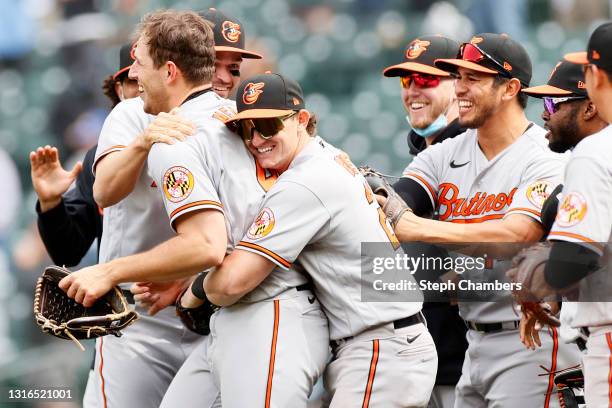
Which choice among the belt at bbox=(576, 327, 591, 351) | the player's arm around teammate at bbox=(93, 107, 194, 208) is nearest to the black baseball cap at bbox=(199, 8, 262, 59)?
the player's arm around teammate at bbox=(93, 107, 194, 208)

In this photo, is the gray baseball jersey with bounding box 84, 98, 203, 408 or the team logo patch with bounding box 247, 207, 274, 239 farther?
the gray baseball jersey with bounding box 84, 98, 203, 408

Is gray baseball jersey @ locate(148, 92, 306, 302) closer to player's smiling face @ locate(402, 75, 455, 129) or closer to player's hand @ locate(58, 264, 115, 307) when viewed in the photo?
player's hand @ locate(58, 264, 115, 307)

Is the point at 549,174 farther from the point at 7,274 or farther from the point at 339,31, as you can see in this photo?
the point at 7,274

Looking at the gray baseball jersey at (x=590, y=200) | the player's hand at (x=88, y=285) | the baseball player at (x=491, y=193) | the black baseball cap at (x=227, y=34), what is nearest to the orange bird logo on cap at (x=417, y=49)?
the baseball player at (x=491, y=193)

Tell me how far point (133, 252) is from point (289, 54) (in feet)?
14.6

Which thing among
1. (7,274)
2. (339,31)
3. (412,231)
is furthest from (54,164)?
(339,31)

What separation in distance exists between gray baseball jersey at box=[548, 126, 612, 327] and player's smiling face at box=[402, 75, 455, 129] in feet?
6.61

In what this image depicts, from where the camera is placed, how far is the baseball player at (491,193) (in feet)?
13.8

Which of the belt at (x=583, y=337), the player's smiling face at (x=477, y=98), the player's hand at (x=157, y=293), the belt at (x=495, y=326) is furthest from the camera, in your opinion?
the player's smiling face at (x=477, y=98)

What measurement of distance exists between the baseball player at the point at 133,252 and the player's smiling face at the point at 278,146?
0.50 meters

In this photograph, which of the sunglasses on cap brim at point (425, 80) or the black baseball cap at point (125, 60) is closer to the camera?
the black baseball cap at point (125, 60)

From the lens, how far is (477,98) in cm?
450

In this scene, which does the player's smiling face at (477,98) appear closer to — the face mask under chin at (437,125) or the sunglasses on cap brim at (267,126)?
the face mask under chin at (437,125)

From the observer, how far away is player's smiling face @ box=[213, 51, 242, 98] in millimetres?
5047
